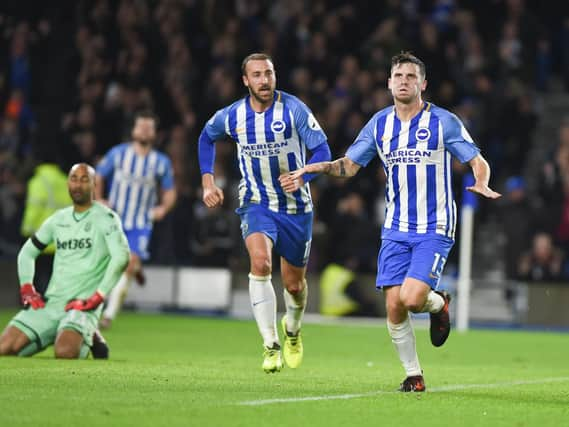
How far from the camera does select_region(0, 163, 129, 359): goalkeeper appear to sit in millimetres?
11086

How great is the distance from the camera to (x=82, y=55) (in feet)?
80.0

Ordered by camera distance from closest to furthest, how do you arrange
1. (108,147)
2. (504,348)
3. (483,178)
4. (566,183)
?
(483,178) → (504,348) → (566,183) → (108,147)

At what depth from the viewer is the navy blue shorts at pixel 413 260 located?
8617 mm

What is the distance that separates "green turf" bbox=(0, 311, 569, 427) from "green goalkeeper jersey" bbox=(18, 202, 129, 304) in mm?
647

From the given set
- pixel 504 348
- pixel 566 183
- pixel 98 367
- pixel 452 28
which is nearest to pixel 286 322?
pixel 98 367

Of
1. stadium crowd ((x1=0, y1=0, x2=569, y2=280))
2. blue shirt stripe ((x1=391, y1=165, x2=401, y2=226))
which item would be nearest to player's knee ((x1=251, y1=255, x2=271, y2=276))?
blue shirt stripe ((x1=391, y1=165, x2=401, y2=226))

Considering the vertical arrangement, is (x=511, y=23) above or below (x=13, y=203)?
above

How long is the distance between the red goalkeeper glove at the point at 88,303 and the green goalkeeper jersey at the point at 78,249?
274 millimetres

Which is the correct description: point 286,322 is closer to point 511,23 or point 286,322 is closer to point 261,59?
point 261,59

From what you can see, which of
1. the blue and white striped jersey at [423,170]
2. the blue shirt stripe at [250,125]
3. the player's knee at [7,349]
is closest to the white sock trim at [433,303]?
the blue and white striped jersey at [423,170]

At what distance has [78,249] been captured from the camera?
11469mm

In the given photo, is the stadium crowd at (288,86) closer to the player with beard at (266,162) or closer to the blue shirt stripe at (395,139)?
the player with beard at (266,162)

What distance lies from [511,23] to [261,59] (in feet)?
45.1

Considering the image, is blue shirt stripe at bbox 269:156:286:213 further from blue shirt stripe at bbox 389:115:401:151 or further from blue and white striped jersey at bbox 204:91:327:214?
blue shirt stripe at bbox 389:115:401:151
